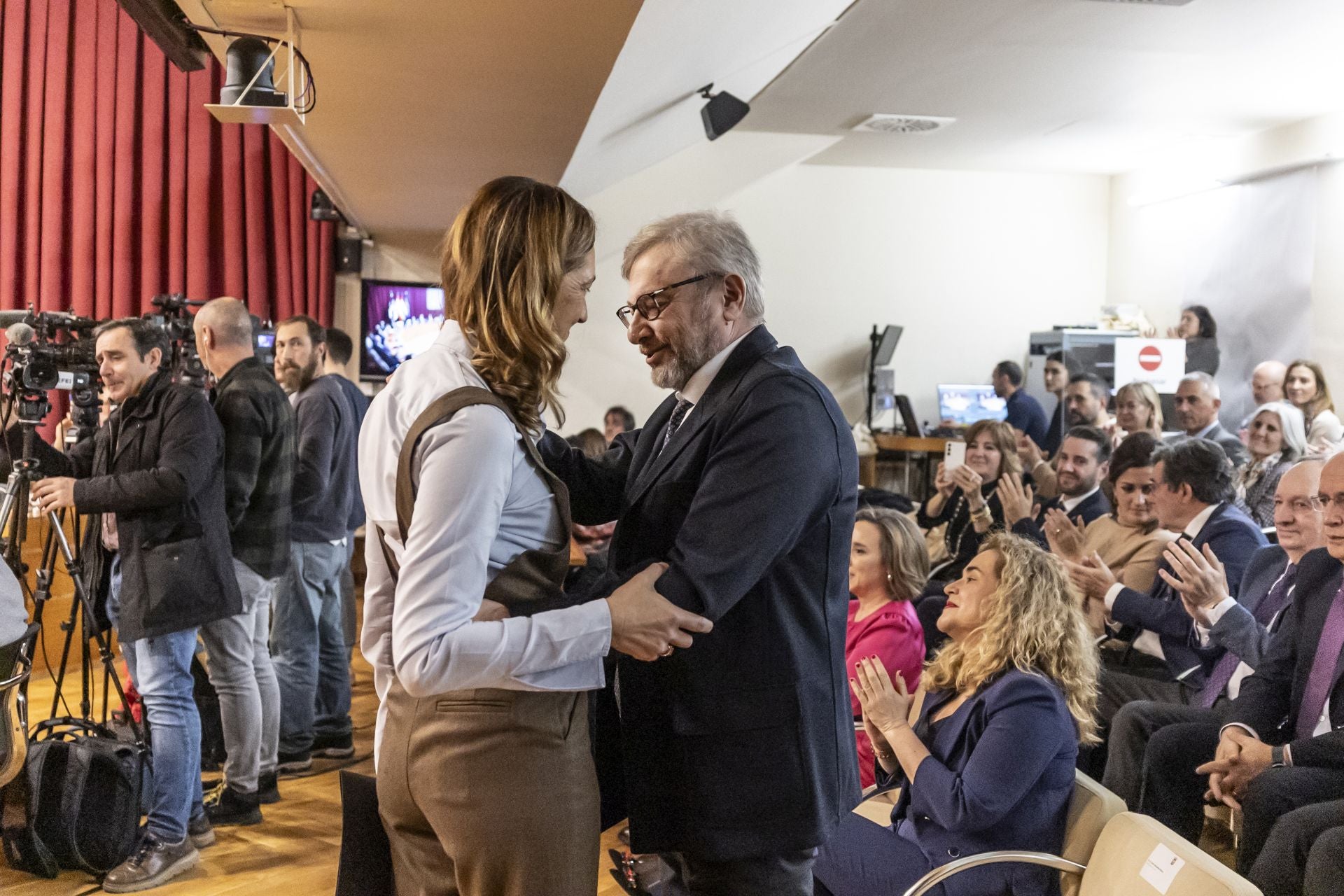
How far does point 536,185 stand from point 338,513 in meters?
2.91

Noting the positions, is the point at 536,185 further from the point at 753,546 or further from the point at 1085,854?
the point at 1085,854

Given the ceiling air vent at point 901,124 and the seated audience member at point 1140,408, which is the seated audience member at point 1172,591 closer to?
the seated audience member at point 1140,408

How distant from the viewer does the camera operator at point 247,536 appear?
321cm

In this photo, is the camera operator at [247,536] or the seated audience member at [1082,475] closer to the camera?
the camera operator at [247,536]

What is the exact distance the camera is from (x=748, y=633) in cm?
138

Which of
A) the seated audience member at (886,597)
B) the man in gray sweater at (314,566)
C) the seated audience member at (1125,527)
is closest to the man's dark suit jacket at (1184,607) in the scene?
the seated audience member at (1125,527)

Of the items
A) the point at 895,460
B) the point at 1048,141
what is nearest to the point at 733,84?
the point at 1048,141

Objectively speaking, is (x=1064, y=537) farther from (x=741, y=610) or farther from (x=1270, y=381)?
(x=1270, y=381)

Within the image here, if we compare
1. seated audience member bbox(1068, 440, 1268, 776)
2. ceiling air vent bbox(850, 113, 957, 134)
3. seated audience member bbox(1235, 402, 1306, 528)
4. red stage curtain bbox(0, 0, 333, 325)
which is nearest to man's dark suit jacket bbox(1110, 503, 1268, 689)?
seated audience member bbox(1068, 440, 1268, 776)

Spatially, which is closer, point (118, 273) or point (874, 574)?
point (874, 574)

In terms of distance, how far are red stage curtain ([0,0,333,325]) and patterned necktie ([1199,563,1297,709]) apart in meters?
5.86

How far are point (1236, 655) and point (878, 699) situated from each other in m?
1.31

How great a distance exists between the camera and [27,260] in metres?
6.30

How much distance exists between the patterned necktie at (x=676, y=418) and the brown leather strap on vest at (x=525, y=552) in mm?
270
